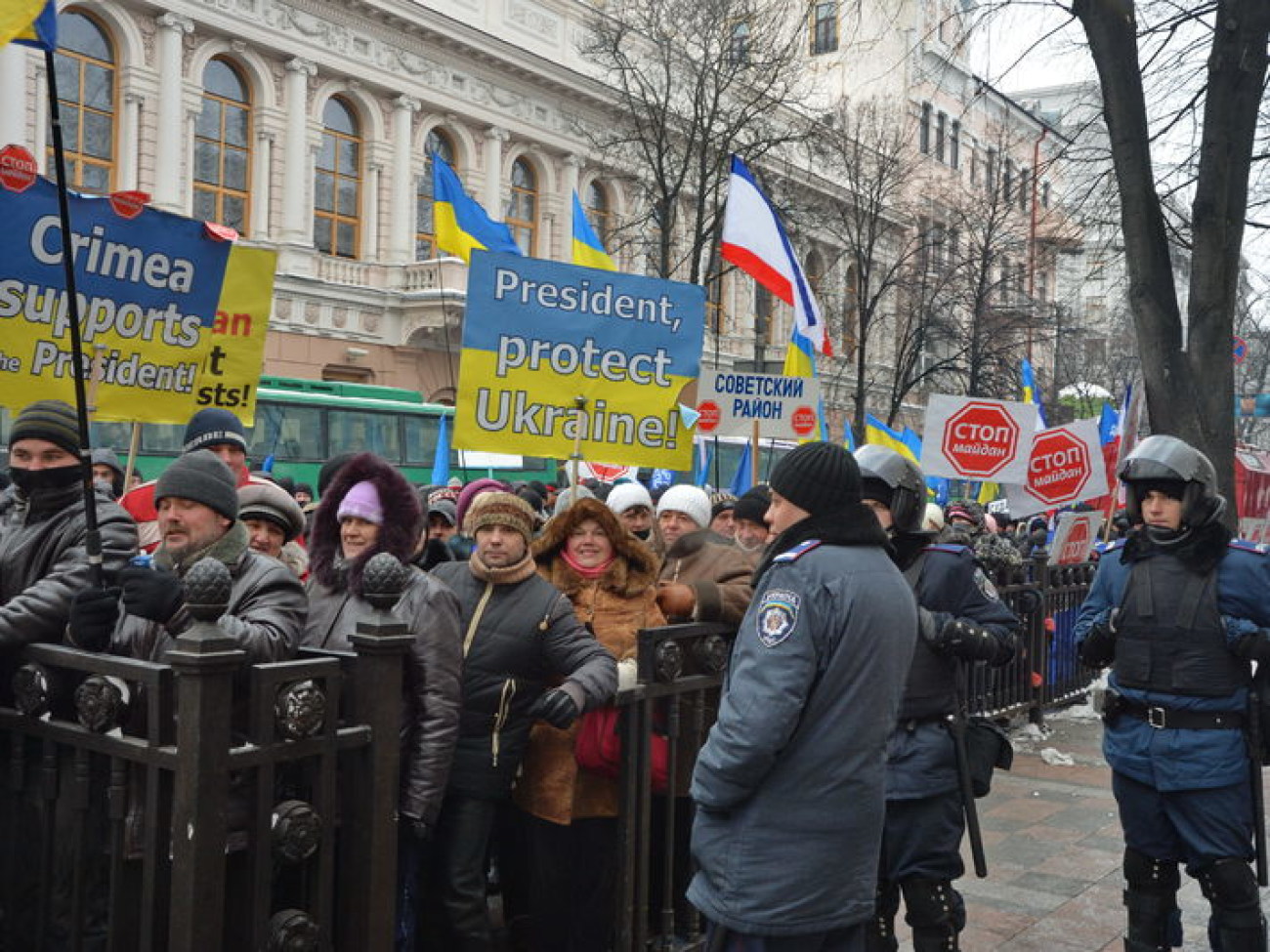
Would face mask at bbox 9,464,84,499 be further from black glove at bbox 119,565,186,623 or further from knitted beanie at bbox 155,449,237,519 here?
black glove at bbox 119,565,186,623

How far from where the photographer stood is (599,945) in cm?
433

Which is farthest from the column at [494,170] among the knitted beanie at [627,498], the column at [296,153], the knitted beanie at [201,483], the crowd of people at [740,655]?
the knitted beanie at [201,483]

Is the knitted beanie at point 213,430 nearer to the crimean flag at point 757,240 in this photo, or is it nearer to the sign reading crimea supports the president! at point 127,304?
the sign reading crimea supports the president! at point 127,304

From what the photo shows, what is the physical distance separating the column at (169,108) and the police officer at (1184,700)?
2368cm

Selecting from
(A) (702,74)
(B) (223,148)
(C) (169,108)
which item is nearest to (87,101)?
(C) (169,108)

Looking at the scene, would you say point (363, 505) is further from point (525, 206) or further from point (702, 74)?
point (525, 206)

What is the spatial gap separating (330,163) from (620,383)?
24.2m

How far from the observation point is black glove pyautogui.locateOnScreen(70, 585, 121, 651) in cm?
312

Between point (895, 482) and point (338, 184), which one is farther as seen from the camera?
point (338, 184)

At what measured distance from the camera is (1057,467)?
36.9 feet

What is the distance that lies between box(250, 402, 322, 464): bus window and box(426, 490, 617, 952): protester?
53.6 feet

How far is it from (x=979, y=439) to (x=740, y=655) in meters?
8.55

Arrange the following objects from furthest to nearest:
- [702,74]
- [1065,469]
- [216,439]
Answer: [702,74] → [1065,469] → [216,439]

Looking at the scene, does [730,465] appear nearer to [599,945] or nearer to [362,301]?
[362,301]
